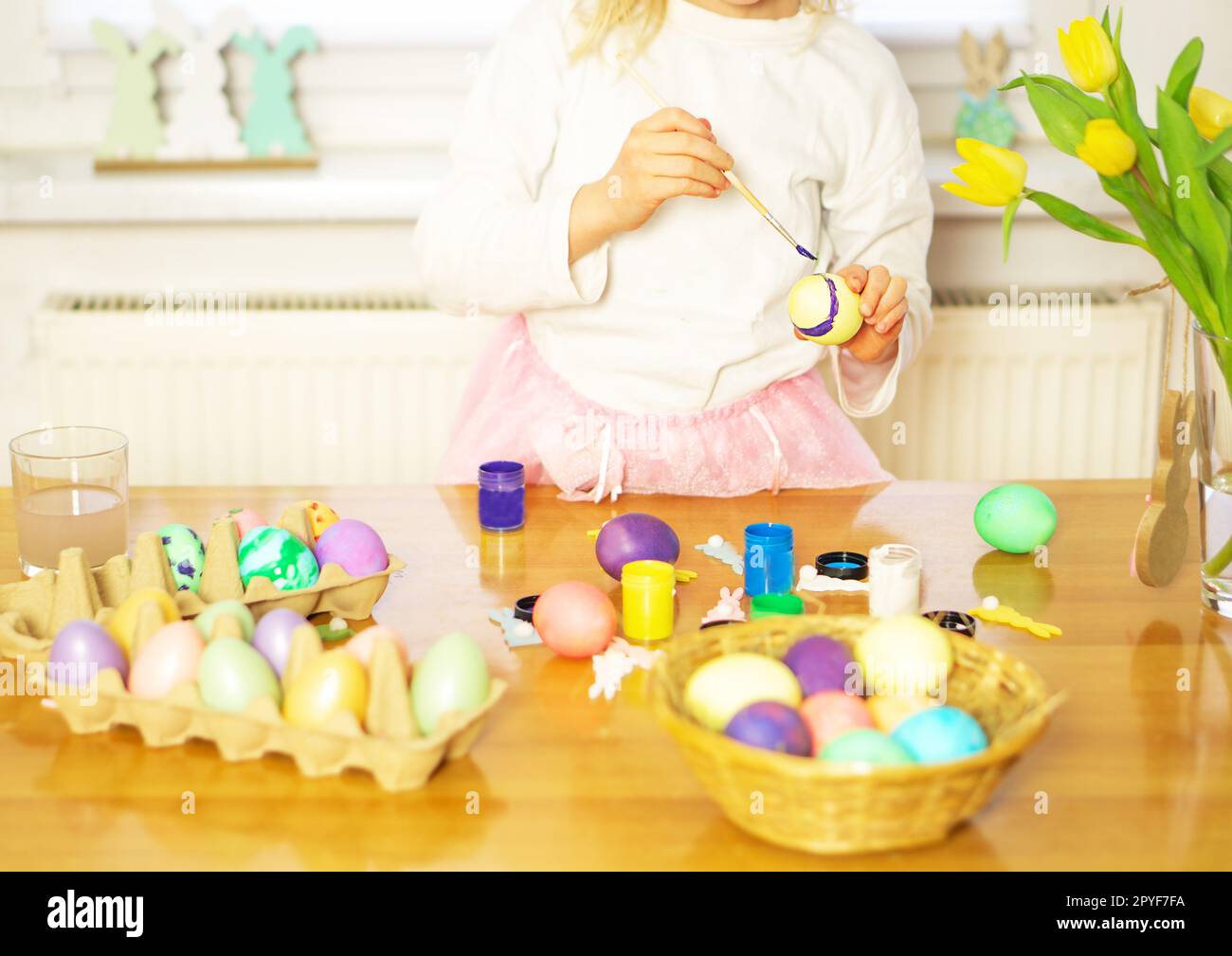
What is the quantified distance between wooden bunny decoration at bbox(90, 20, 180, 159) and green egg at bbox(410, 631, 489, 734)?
1.52m

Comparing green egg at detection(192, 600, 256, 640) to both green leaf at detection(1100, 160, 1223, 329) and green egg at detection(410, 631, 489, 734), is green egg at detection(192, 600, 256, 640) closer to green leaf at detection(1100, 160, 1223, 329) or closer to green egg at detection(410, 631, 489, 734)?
green egg at detection(410, 631, 489, 734)

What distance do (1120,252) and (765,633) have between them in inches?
64.6

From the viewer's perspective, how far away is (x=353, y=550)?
1057 mm

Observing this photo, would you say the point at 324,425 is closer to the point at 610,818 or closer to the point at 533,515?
the point at 533,515

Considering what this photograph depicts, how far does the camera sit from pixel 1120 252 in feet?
7.44

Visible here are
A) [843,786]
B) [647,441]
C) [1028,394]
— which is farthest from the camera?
[1028,394]

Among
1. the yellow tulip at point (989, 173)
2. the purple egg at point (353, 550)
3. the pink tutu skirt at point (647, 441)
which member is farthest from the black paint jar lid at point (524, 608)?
the yellow tulip at point (989, 173)

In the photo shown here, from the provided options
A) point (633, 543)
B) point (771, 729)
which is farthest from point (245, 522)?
point (771, 729)

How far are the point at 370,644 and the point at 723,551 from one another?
41cm

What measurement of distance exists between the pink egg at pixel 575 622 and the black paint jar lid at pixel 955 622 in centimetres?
24

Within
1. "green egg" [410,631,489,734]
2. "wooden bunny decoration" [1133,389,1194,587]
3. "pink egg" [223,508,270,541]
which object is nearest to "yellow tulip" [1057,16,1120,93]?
"wooden bunny decoration" [1133,389,1194,587]

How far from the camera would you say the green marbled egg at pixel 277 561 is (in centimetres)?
103

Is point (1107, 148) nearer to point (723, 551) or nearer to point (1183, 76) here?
point (1183, 76)
